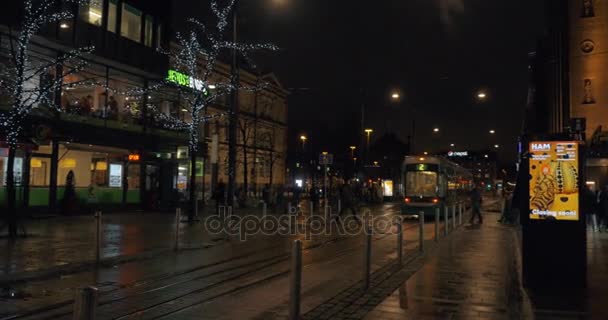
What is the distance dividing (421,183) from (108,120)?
15.5m

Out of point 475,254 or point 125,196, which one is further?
point 125,196

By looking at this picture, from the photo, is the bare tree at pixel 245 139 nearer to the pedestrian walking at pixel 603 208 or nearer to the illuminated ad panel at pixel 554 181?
the pedestrian walking at pixel 603 208

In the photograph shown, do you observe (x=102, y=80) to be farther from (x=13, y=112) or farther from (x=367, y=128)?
(x=367, y=128)

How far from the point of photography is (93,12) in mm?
27031

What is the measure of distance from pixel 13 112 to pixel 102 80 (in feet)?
40.5

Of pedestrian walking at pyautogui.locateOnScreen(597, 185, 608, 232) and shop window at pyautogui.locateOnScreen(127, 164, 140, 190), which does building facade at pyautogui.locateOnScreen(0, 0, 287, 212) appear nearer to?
shop window at pyautogui.locateOnScreen(127, 164, 140, 190)

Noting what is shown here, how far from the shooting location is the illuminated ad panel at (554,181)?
9391 millimetres

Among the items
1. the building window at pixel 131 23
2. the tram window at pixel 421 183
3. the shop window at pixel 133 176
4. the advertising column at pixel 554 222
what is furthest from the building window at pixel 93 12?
the advertising column at pixel 554 222

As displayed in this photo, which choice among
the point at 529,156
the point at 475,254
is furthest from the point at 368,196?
the point at 529,156

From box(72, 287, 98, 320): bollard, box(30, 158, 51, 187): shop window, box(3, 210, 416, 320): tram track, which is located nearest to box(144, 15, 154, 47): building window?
box(30, 158, 51, 187): shop window

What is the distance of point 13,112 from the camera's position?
16.7 m

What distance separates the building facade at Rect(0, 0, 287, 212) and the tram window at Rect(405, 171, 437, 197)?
10.1 metres

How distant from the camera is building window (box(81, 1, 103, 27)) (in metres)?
26.6

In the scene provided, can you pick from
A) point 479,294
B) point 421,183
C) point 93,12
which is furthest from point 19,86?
point 421,183
